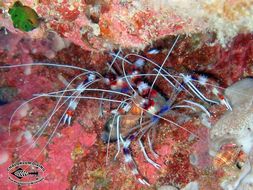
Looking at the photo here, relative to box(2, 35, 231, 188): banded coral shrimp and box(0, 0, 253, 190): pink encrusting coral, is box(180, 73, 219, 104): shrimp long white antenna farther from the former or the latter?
box(0, 0, 253, 190): pink encrusting coral

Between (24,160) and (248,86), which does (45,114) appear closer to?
(24,160)

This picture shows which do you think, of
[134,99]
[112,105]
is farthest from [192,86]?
[112,105]

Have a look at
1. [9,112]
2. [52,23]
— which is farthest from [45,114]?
[52,23]

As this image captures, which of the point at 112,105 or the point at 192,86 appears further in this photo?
the point at 112,105

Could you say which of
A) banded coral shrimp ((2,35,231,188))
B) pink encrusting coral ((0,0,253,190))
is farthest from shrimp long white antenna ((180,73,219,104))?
pink encrusting coral ((0,0,253,190))

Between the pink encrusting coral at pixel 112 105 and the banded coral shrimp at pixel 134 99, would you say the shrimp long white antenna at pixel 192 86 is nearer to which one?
the banded coral shrimp at pixel 134 99

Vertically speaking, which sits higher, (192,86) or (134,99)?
(192,86)

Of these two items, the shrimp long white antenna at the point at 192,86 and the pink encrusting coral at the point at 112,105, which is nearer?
the pink encrusting coral at the point at 112,105

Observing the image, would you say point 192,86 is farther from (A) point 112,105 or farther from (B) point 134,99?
(A) point 112,105

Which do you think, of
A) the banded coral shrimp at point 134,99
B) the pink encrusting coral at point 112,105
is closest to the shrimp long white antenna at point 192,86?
the banded coral shrimp at point 134,99
